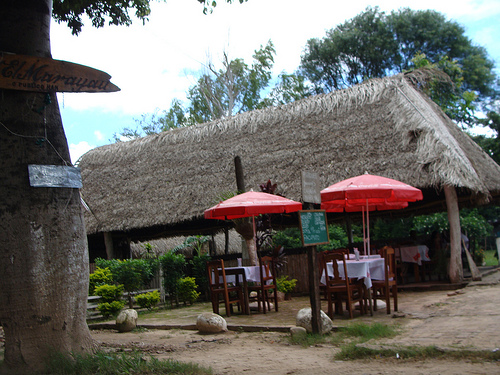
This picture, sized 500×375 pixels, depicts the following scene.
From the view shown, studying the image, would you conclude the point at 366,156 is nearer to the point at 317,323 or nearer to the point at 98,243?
the point at 317,323

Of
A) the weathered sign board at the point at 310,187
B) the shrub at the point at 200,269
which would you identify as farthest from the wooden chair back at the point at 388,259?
the shrub at the point at 200,269

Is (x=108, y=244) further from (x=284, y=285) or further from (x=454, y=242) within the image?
(x=454, y=242)

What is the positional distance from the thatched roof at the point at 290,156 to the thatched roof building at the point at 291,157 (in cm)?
3

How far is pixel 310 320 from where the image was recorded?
222 inches

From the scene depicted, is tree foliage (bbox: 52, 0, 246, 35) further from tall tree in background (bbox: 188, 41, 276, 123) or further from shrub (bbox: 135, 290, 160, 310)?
tall tree in background (bbox: 188, 41, 276, 123)

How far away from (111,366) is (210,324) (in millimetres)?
2785

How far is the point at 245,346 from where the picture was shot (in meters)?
5.38

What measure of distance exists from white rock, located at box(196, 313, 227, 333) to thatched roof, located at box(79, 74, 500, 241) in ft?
15.1

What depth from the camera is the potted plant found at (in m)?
9.71

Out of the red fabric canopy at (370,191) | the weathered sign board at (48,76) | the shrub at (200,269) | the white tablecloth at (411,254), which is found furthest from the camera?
the shrub at (200,269)

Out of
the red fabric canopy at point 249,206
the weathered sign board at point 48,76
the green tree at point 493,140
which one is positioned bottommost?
the red fabric canopy at point 249,206

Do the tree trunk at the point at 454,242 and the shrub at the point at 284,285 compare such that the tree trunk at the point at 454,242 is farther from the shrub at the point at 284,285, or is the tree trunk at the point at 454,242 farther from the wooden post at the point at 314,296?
the wooden post at the point at 314,296

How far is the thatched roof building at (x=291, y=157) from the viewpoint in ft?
32.5

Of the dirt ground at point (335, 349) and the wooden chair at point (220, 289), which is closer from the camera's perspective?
the dirt ground at point (335, 349)
